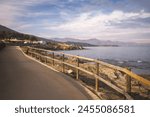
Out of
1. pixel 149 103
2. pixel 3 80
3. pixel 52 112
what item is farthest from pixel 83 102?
pixel 3 80

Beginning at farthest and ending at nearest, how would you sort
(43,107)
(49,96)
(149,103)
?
(49,96), (149,103), (43,107)

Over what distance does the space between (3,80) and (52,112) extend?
4.72 m

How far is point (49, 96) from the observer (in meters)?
7.76

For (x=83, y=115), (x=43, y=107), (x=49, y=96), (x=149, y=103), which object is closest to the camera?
(x=83, y=115)

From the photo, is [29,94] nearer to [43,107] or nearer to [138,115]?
[43,107]

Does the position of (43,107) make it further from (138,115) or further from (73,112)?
(138,115)

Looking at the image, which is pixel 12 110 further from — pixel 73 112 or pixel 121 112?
pixel 121 112

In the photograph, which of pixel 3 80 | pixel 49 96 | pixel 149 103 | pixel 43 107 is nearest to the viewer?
pixel 43 107

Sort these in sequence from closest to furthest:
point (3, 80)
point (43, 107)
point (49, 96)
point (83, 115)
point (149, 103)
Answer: point (83, 115)
point (43, 107)
point (149, 103)
point (49, 96)
point (3, 80)

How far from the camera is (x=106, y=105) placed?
266 inches

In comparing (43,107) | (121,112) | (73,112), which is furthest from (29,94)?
(121,112)

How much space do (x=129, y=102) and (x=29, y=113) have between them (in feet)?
7.66

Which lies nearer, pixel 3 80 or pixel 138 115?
pixel 138 115

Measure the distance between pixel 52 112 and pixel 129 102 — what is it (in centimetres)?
184
